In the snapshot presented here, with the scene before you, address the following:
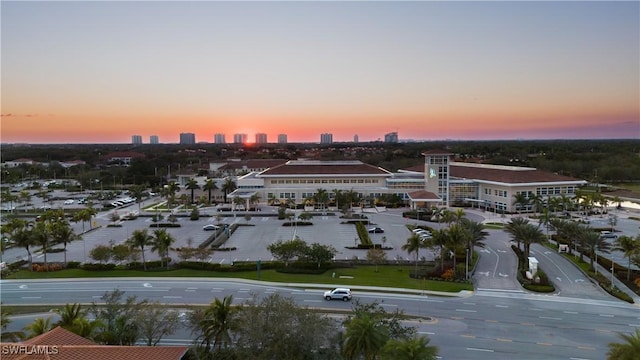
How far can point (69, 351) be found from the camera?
1611 cm

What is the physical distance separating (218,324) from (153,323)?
3.73 m

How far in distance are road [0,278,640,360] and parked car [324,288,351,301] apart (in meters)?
0.52

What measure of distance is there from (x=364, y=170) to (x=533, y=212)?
1322 inches

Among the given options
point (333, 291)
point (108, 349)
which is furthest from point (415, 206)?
point (108, 349)

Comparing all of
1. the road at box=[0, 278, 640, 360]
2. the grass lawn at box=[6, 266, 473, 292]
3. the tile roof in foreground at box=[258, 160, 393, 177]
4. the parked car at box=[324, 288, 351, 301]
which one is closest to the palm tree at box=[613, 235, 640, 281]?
the road at box=[0, 278, 640, 360]

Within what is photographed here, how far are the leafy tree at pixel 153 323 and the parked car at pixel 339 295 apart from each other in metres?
13.1

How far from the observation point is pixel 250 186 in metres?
86.2

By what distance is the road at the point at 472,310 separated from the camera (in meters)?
26.1

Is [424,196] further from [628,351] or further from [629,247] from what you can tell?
[628,351]

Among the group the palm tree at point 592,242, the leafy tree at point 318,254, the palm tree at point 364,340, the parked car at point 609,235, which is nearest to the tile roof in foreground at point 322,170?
the parked car at point 609,235

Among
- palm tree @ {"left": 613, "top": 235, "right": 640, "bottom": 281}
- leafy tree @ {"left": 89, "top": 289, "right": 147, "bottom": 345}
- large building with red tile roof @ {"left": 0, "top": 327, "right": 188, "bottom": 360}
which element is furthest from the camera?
palm tree @ {"left": 613, "top": 235, "right": 640, "bottom": 281}

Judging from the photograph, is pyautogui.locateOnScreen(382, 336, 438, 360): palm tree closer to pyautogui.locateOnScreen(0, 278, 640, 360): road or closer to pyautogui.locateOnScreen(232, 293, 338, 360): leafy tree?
pyautogui.locateOnScreen(232, 293, 338, 360): leafy tree

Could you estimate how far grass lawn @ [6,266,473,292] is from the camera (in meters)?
37.2

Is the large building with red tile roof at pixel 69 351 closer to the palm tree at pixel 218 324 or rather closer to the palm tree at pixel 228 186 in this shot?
the palm tree at pixel 218 324
